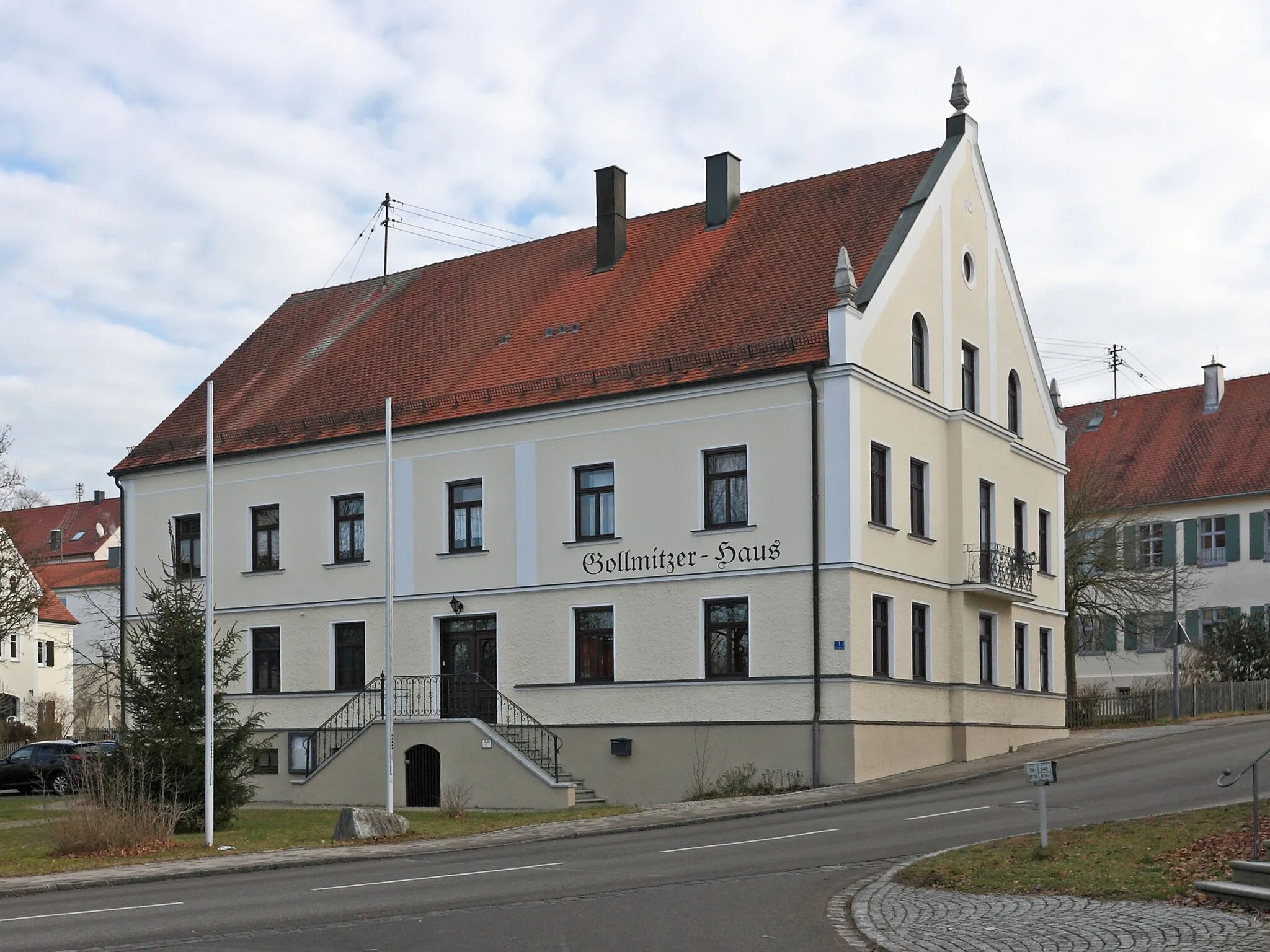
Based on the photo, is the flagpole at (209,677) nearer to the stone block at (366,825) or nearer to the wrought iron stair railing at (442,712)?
the stone block at (366,825)

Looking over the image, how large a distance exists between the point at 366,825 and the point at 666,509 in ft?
34.7

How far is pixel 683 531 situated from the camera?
31.1m

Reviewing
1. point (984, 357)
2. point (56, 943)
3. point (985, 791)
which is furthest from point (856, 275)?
point (56, 943)

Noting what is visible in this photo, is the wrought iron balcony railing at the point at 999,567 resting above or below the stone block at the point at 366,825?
above

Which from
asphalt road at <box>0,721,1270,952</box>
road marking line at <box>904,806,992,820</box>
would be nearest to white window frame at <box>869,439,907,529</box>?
asphalt road at <box>0,721,1270,952</box>

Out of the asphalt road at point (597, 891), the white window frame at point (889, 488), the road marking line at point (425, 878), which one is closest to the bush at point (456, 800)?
the asphalt road at point (597, 891)

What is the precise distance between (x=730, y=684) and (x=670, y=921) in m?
17.1

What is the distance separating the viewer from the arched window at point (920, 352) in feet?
107

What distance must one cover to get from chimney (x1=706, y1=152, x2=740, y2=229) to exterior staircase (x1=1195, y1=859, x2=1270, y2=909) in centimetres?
2524

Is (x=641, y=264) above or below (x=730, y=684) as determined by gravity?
above

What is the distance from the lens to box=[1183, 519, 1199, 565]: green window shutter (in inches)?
2275

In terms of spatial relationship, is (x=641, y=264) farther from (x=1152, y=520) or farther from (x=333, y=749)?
(x=1152, y=520)

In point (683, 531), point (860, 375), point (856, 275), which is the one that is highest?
point (856, 275)

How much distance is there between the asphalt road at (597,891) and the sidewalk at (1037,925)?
51cm
